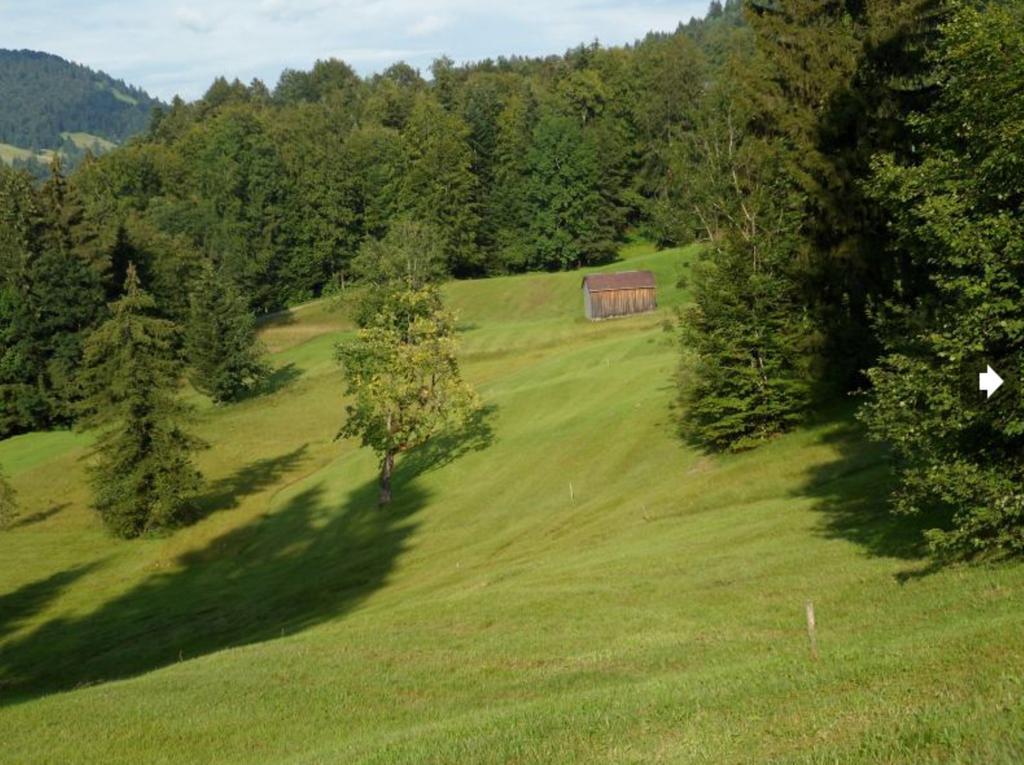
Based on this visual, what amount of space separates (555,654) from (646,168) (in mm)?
119453

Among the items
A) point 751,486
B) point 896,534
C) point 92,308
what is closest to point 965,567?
point 896,534

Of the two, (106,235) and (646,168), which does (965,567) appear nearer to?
(106,235)

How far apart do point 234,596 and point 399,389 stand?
15142 millimetres

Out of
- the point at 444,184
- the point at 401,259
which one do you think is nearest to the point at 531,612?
the point at 401,259

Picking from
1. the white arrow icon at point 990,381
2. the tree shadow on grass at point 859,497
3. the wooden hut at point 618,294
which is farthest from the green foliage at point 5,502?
the wooden hut at point 618,294

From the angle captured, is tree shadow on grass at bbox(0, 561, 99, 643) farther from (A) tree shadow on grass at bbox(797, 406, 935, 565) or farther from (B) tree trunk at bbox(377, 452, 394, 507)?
(A) tree shadow on grass at bbox(797, 406, 935, 565)

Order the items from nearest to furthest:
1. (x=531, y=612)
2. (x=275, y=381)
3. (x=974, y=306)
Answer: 1. (x=974, y=306)
2. (x=531, y=612)
3. (x=275, y=381)

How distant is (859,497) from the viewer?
2966 cm

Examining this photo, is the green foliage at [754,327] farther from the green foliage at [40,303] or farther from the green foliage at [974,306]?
the green foliage at [40,303]

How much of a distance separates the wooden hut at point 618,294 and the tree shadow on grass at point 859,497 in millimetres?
51517

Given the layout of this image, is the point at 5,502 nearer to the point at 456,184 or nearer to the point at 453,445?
the point at 453,445

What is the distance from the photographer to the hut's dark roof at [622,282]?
300 ft

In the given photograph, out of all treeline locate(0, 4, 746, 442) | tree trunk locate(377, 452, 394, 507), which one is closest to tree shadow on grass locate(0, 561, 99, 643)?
tree trunk locate(377, 452, 394, 507)

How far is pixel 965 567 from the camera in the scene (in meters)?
20.6
